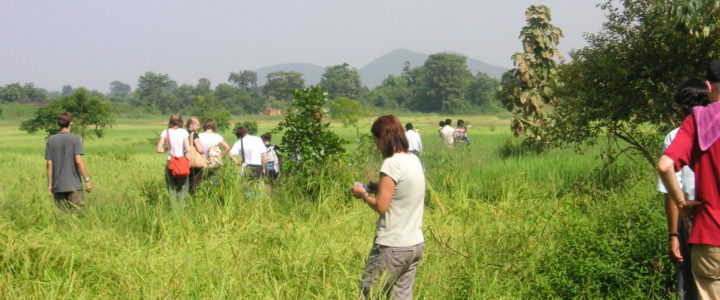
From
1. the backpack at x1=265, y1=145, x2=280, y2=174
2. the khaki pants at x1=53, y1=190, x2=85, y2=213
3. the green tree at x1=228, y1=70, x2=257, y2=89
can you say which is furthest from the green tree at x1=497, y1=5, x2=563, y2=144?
the green tree at x1=228, y1=70, x2=257, y2=89

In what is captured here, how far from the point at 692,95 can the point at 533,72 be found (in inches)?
645

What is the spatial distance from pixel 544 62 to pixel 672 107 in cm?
1202

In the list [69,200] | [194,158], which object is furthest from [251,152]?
[69,200]

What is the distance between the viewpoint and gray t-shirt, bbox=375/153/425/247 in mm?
3572

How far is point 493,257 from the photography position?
16.0ft

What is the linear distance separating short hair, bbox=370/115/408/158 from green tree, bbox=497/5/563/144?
1620cm

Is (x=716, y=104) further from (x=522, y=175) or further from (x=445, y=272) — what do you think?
(x=522, y=175)

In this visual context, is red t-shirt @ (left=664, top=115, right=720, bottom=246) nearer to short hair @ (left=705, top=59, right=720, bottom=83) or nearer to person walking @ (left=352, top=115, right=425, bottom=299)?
short hair @ (left=705, top=59, right=720, bottom=83)

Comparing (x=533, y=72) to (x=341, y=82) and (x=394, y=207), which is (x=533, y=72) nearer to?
→ (x=394, y=207)

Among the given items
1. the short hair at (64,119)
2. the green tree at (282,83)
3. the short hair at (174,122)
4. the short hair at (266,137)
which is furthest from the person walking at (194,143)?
the green tree at (282,83)

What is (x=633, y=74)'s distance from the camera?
8.27 metres

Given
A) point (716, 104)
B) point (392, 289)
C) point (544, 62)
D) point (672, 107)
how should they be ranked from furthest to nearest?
point (544, 62), point (672, 107), point (392, 289), point (716, 104)

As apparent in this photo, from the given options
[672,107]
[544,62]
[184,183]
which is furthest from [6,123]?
[672,107]

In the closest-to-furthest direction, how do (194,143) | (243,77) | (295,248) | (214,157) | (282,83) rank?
(295,248) → (194,143) → (214,157) → (282,83) → (243,77)
